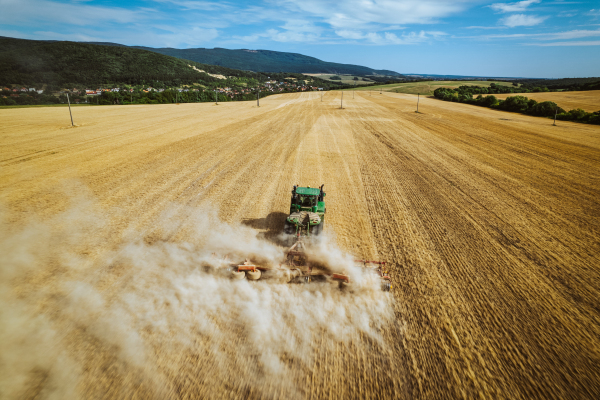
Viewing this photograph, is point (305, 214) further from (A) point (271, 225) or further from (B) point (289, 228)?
(A) point (271, 225)

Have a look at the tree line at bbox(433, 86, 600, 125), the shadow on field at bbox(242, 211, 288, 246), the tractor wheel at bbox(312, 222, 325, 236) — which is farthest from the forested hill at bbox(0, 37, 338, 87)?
the tree line at bbox(433, 86, 600, 125)

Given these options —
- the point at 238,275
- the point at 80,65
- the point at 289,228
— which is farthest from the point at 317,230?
the point at 80,65

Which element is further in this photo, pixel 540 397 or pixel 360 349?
pixel 360 349

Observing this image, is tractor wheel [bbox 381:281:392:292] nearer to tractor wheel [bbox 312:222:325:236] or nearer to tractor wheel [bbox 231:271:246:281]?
tractor wheel [bbox 312:222:325:236]

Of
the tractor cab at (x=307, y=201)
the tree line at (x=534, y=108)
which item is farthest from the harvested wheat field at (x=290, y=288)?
the tree line at (x=534, y=108)

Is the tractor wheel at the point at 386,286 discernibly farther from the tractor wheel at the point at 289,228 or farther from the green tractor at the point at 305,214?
the tractor wheel at the point at 289,228

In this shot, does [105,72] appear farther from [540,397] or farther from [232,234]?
[540,397]

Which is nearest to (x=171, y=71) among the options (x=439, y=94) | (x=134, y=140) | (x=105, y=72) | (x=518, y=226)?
(x=105, y=72)
